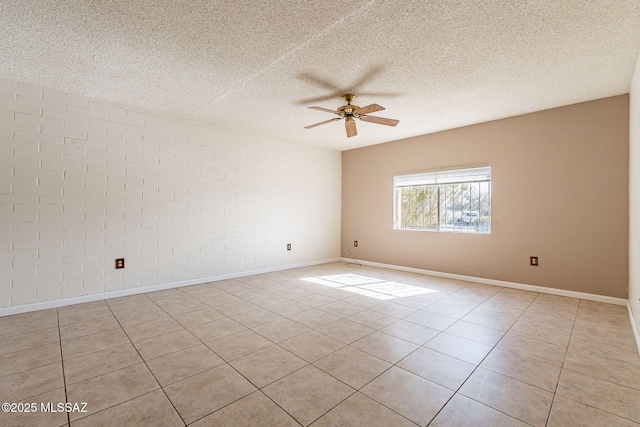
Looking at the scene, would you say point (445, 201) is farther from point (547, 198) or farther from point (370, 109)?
point (370, 109)

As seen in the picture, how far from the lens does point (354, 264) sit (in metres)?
5.86

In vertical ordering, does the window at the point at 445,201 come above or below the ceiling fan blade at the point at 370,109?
below

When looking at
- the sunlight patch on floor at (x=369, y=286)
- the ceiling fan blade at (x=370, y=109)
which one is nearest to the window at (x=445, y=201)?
the sunlight patch on floor at (x=369, y=286)

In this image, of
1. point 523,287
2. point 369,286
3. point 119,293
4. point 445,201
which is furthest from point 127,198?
point 523,287

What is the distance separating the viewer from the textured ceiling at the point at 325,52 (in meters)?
1.95

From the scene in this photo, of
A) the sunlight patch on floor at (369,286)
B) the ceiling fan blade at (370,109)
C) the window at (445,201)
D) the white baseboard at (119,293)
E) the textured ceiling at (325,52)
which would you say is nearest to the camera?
the textured ceiling at (325,52)

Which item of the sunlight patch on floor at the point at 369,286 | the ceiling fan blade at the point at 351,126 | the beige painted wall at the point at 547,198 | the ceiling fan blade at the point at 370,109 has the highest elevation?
the ceiling fan blade at the point at 370,109

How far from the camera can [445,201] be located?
15.7ft

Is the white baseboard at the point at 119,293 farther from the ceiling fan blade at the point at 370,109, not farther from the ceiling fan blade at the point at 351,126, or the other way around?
the ceiling fan blade at the point at 370,109

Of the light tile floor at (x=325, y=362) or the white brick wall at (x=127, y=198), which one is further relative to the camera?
the white brick wall at (x=127, y=198)

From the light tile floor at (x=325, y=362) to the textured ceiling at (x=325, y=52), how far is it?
2429mm

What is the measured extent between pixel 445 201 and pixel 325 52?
3329 millimetres

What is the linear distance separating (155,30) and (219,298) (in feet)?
9.23

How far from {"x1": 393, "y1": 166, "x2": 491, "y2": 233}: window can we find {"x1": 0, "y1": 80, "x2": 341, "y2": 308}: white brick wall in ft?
6.71
